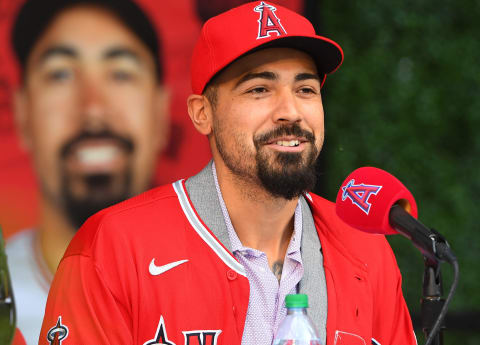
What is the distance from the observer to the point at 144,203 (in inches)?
82.8

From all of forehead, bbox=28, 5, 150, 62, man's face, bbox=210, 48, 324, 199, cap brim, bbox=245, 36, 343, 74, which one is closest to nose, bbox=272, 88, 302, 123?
man's face, bbox=210, 48, 324, 199

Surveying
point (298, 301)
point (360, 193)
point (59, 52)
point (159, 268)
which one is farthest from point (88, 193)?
point (298, 301)

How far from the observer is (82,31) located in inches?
128

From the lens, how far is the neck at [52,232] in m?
3.24

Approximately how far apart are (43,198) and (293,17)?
5.43 ft

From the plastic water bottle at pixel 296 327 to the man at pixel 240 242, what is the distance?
35cm

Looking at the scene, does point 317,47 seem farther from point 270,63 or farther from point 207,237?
point 207,237

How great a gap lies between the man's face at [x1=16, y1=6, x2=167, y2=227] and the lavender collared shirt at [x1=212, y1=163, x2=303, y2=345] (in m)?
1.23

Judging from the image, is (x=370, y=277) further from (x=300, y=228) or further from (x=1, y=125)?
(x=1, y=125)

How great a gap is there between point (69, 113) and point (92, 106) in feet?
0.35

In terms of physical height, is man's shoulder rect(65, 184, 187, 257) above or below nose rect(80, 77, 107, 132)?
below

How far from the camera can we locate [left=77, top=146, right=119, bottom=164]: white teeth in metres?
3.26

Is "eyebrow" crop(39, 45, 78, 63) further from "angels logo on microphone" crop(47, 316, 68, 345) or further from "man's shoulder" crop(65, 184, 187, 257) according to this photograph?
"angels logo on microphone" crop(47, 316, 68, 345)

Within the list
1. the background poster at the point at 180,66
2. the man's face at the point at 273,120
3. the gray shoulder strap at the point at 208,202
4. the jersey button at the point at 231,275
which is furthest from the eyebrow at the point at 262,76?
the background poster at the point at 180,66
